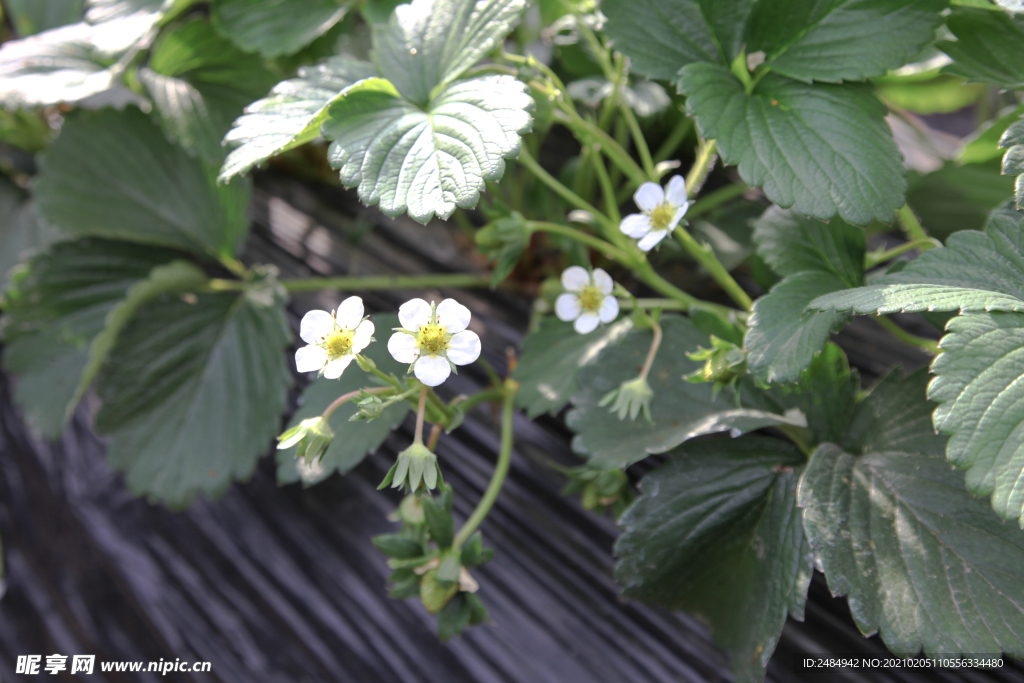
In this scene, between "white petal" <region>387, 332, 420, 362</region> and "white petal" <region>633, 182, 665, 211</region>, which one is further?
"white petal" <region>633, 182, 665, 211</region>

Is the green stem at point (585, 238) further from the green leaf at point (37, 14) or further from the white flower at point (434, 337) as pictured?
the green leaf at point (37, 14)

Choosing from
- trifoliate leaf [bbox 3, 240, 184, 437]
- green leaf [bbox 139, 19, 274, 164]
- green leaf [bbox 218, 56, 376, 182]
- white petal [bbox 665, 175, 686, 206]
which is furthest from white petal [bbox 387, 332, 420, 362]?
trifoliate leaf [bbox 3, 240, 184, 437]

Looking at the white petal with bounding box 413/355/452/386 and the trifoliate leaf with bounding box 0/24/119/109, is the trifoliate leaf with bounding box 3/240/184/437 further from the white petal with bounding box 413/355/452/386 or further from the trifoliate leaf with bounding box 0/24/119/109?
the white petal with bounding box 413/355/452/386

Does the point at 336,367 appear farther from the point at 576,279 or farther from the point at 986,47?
the point at 986,47

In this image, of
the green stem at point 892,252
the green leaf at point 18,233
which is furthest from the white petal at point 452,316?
the green leaf at point 18,233

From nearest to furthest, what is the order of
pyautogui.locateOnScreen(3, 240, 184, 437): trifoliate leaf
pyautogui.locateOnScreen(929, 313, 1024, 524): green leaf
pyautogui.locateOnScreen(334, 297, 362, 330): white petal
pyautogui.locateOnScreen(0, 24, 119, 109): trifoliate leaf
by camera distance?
pyautogui.locateOnScreen(929, 313, 1024, 524): green leaf < pyautogui.locateOnScreen(334, 297, 362, 330): white petal < pyautogui.locateOnScreen(0, 24, 119, 109): trifoliate leaf < pyautogui.locateOnScreen(3, 240, 184, 437): trifoliate leaf

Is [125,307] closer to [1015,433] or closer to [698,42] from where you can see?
[698,42]
